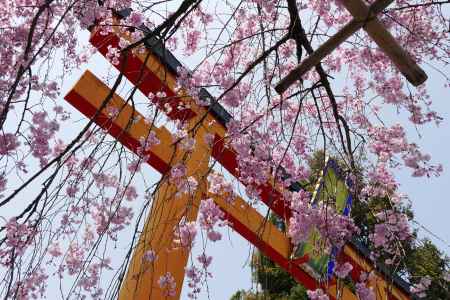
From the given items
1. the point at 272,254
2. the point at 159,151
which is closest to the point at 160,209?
the point at 159,151

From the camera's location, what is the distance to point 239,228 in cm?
519

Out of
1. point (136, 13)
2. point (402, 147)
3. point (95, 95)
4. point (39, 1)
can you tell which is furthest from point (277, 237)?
point (39, 1)

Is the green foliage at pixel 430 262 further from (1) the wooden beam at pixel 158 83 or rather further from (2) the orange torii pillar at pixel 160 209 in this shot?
(1) the wooden beam at pixel 158 83

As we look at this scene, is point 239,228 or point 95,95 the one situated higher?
point 95,95

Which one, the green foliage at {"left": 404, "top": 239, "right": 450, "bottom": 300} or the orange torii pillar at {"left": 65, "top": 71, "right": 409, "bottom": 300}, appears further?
the orange torii pillar at {"left": 65, "top": 71, "right": 409, "bottom": 300}

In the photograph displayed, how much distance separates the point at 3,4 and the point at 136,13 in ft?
3.83

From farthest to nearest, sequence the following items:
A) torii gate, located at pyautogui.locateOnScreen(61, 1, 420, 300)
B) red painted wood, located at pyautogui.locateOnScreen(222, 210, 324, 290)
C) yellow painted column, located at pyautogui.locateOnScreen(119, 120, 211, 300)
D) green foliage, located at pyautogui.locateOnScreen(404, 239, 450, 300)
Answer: red painted wood, located at pyautogui.locateOnScreen(222, 210, 324, 290)
yellow painted column, located at pyautogui.locateOnScreen(119, 120, 211, 300)
torii gate, located at pyautogui.locateOnScreen(61, 1, 420, 300)
green foliage, located at pyautogui.locateOnScreen(404, 239, 450, 300)

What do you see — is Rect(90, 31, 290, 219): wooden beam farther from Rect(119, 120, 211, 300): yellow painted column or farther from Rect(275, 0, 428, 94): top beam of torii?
Rect(275, 0, 428, 94): top beam of torii

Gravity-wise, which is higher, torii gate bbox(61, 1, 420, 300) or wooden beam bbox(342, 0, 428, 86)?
torii gate bbox(61, 1, 420, 300)

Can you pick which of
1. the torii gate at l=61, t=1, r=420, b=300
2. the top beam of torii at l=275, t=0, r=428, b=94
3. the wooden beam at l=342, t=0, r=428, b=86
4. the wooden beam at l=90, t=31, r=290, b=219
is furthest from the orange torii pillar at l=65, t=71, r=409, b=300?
the wooden beam at l=342, t=0, r=428, b=86

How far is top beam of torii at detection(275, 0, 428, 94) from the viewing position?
1600mm

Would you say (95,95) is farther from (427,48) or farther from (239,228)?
(427,48)

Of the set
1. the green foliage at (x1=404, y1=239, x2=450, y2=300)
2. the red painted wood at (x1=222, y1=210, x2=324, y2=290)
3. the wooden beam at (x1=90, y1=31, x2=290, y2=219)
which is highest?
the wooden beam at (x1=90, y1=31, x2=290, y2=219)

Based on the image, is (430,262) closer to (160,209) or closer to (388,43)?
(388,43)
